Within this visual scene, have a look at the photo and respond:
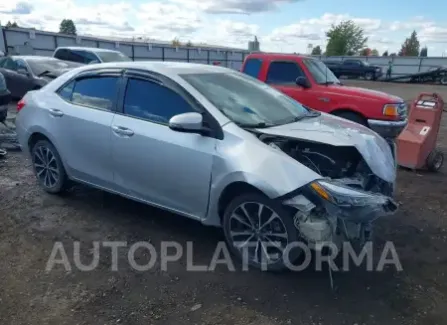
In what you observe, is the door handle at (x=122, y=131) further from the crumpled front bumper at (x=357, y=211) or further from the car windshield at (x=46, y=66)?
the car windshield at (x=46, y=66)

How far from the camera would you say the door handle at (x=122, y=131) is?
3.91m

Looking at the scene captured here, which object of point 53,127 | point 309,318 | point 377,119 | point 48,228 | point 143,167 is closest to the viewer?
point 309,318

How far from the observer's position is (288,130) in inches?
142

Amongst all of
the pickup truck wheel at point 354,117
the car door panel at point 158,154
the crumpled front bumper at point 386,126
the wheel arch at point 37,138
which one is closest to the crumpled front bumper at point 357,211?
the car door panel at point 158,154

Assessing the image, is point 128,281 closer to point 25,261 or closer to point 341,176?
point 25,261

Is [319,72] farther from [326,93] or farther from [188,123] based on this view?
[188,123]

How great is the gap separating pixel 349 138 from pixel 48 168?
3.50 meters

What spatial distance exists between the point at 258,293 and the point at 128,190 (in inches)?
67.5

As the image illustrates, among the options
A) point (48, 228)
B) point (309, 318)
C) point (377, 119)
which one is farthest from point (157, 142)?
point (377, 119)

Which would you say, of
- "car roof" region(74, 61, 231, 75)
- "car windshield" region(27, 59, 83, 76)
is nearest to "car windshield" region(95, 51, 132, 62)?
"car windshield" region(27, 59, 83, 76)

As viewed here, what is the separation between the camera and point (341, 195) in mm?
3014

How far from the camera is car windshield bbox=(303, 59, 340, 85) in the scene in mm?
8164

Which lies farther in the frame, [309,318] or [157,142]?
[157,142]

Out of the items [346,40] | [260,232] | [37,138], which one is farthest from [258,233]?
[346,40]
